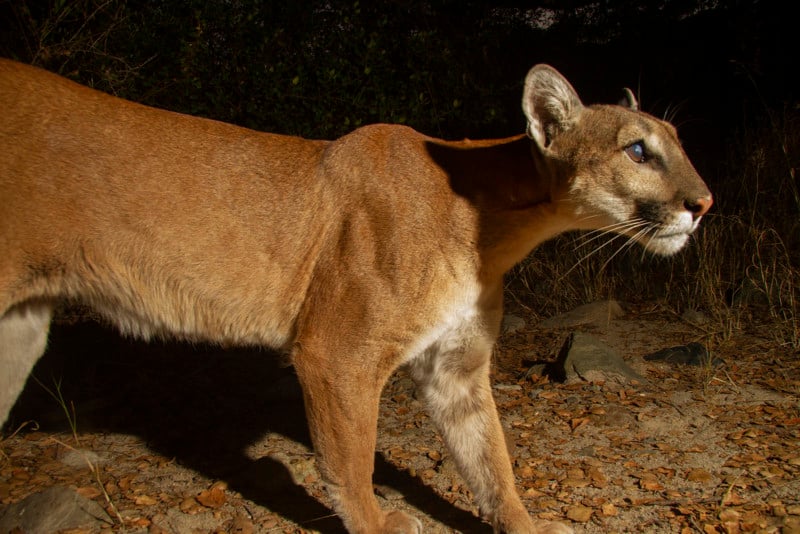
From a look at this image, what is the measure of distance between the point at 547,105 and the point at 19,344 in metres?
2.62

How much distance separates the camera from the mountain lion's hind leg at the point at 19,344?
10.9ft

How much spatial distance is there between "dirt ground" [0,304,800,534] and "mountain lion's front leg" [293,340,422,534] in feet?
1.02

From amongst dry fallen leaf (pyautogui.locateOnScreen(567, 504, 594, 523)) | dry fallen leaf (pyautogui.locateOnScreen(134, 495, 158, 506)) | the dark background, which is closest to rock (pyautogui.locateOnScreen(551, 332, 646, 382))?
dry fallen leaf (pyautogui.locateOnScreen(567, 504, 594, 523))

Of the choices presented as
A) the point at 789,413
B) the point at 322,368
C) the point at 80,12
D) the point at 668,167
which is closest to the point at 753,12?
the point at 789,413

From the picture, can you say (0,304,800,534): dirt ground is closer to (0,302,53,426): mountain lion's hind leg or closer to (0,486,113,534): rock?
(0,486,113,534): rock

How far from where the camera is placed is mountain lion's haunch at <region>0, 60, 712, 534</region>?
9.35ft

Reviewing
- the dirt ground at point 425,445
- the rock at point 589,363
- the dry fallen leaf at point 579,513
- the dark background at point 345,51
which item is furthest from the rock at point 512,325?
the dry fallen leaf at point 579,513

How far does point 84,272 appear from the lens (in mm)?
2934

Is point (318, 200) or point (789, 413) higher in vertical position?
point (318, 200)

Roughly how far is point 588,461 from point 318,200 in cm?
179

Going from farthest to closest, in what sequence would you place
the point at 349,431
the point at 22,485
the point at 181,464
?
the point at 181,464 < the point at 22,485 < the point at 349,431

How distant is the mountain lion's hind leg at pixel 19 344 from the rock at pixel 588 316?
357cm

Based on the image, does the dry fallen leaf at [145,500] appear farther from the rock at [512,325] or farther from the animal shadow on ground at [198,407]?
the rock at [512,325]

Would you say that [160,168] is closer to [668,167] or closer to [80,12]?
[668,167]
